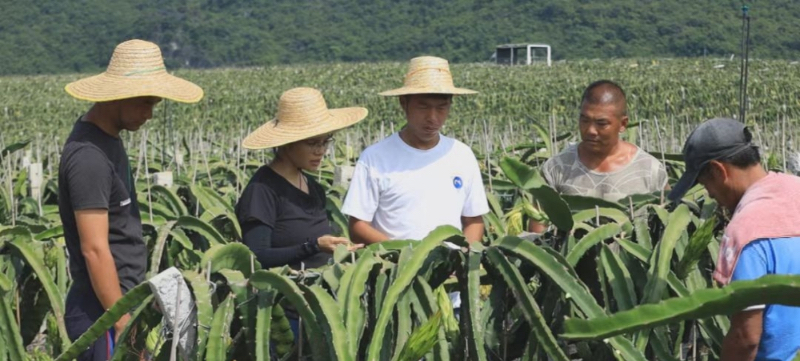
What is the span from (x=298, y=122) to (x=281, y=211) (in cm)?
31

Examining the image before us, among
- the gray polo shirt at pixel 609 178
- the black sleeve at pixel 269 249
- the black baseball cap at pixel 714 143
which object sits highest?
the black baseball cap at pixel 714 143

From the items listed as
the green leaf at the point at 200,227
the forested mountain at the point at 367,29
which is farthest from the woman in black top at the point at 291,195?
the forested mountain at the point at 367,29

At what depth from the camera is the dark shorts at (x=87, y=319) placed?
9.77ft

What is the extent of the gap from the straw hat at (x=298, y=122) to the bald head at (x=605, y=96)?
0.81 meters

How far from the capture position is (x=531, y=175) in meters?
2.59

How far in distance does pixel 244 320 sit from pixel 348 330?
26cm

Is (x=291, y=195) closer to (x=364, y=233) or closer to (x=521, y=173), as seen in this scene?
(x=364, y=233)

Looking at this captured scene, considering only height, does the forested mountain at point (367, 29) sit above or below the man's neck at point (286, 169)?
below

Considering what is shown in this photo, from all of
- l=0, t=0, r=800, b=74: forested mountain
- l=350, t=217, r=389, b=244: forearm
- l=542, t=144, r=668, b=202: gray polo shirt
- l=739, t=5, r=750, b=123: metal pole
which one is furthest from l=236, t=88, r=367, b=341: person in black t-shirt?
l=0, t=0, r=800, b=74: forested mountain

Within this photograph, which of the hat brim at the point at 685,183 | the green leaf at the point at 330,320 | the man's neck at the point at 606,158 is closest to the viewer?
the green leaf at the point at 330,320

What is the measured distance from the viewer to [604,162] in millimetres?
3842

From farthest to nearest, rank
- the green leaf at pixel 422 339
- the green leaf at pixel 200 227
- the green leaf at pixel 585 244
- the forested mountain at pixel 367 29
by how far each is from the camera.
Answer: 1. the forested mountain at pixel 367 29
2. the green leaf at pixel 200 227
3. the green leaf at pixel 585 244
4. the green leaf at pixel 422 339

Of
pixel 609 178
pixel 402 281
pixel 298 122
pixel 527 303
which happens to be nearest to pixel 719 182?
pixel 527 303

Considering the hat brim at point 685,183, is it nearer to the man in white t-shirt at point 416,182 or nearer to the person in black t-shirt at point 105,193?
the man in white t-shirt at point 416,182
